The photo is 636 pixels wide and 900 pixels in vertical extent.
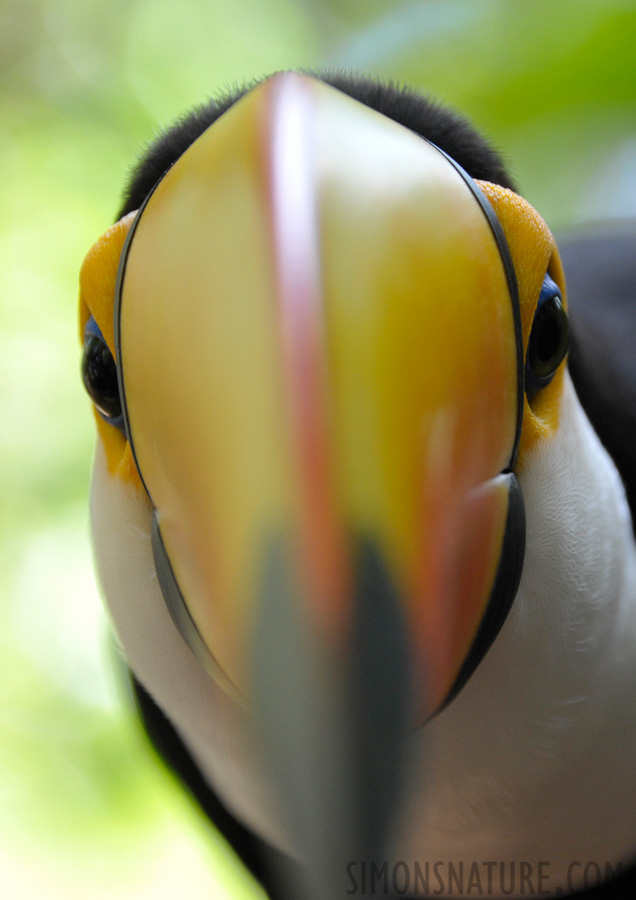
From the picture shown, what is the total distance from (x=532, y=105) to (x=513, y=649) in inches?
88.2

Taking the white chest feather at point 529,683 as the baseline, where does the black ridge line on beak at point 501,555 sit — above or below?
above

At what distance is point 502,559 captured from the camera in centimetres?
57

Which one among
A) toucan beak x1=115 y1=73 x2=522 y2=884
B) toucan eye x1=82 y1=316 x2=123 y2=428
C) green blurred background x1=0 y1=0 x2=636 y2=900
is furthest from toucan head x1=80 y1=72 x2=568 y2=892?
green blurred background x1=0 y1=0 x2=636 y2=900

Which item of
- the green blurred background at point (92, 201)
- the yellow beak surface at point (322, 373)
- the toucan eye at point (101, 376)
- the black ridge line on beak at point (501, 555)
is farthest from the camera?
the green blurred background at point (92, 201)

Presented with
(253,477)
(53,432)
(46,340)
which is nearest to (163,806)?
(53,432)

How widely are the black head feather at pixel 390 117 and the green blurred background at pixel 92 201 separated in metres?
1.89

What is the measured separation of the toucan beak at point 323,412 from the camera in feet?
1.50

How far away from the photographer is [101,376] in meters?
0.69

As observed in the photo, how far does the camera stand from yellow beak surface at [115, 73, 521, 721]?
46cm

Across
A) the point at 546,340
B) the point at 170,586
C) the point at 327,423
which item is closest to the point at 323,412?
the point at 327,423

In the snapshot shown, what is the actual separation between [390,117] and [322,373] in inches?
14.0

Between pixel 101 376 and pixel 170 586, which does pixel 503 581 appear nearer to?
pixel 170 586

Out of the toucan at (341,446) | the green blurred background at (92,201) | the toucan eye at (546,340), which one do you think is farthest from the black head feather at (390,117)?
the green blurred background at (92,201)

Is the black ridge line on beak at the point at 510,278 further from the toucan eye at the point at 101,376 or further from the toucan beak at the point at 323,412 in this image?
the toucan eye at the point at 101,376
